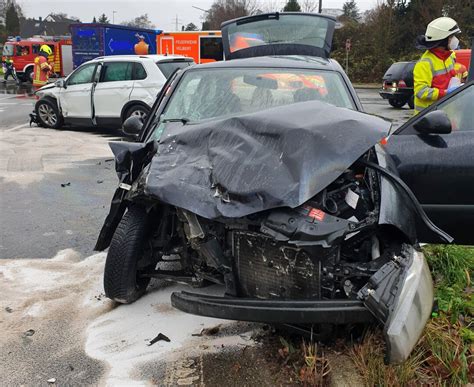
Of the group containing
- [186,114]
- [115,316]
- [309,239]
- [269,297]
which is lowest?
[115,316]

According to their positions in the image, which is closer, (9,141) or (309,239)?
(309,239)

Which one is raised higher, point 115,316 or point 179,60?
point 179,60

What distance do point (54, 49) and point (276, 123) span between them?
2872cm

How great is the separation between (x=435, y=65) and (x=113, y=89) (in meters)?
7.41

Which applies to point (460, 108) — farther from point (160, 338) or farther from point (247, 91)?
point (160, 338)

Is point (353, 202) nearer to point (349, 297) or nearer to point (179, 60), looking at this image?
point (349, 297)

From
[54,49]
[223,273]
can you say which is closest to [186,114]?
[223,273]

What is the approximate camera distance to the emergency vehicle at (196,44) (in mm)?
22953

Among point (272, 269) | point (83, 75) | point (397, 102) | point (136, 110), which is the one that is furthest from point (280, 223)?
point (397, 102)

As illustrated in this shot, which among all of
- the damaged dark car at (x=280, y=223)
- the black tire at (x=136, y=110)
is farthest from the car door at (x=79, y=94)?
the damaged dark car at (x=280, y=223)

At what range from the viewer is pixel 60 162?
8359 millimetres

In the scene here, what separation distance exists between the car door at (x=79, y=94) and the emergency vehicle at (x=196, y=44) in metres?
12.0

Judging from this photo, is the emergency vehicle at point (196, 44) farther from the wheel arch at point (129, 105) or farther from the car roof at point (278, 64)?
the car roof at point (278, 64)

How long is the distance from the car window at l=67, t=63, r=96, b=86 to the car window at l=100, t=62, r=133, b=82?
350mm
